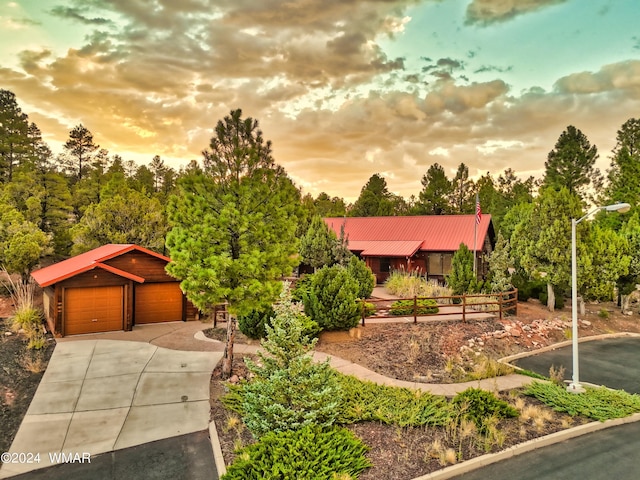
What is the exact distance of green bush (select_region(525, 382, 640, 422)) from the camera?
30.8ft

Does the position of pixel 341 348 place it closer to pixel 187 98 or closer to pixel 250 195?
pixel 250 195

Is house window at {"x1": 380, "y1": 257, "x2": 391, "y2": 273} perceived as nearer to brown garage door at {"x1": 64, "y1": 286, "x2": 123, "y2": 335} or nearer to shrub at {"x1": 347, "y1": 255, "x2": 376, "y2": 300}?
shrub at {"x1": 347, "y1": 255, "x2": 376, "y2": 300}

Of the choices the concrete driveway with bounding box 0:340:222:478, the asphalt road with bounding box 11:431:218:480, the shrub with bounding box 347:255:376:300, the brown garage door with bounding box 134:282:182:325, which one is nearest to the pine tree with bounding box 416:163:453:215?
the shrub with bounding box 347:255:376:300

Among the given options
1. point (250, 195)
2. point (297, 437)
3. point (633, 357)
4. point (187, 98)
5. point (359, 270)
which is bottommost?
point (633, 357)

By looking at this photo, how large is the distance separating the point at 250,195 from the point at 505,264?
1616cm

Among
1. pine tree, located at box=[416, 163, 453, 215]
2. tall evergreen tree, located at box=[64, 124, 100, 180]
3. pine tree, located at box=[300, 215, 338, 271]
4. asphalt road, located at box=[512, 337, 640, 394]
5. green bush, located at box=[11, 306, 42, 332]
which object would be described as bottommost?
asphalt road, located at box=[512, 337, 640, 394]

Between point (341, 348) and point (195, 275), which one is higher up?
point (195, 275)

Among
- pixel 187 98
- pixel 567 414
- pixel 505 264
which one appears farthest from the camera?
pixel 505 264

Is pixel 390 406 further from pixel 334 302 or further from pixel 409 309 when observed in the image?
pixel 409 309

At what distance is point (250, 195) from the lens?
433 inches

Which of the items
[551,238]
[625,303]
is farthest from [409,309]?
[625,303]

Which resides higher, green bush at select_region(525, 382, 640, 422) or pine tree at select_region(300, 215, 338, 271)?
pine tree at select_region(300, 215, 338, 271)

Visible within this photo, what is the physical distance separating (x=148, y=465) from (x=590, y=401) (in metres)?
11.6

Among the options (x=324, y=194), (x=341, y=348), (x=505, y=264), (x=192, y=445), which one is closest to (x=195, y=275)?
(x=192, y=445)
